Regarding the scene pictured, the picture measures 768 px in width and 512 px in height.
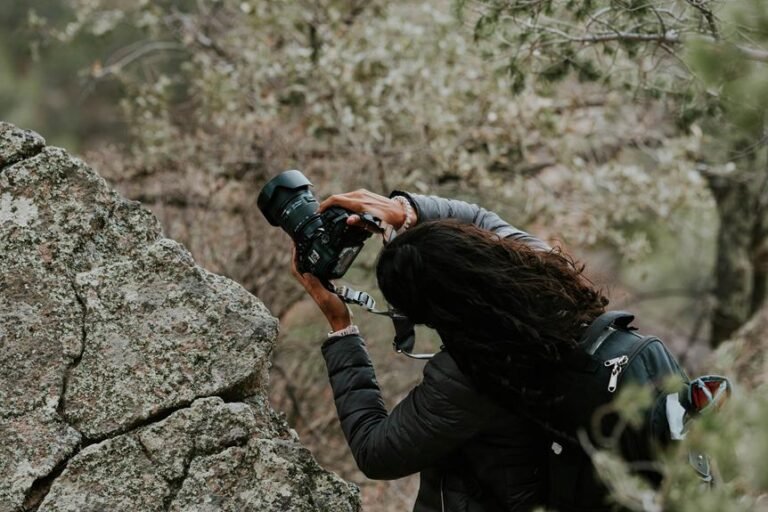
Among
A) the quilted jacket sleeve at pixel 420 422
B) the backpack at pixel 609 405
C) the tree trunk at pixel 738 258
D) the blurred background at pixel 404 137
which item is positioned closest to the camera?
the backpack at pixel 609 405

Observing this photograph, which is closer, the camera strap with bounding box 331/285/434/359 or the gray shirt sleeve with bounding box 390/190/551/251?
the camera strap with bounding box 331/285/434/359

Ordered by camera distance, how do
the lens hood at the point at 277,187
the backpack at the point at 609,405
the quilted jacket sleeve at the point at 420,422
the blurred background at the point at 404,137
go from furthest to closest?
the blurred background at the point at 404,137 < the lens hood at the point at 277,187 < the quilted jacket sleeve at the point at 420,422 < the backpack at the point at 609,405

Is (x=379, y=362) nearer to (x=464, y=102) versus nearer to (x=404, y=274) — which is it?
(x=464, y=102)

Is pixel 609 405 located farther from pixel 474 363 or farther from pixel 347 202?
pixel 347 202

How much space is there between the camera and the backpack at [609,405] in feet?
8.39

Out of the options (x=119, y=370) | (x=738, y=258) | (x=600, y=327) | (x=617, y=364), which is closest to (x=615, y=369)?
(x=617, y=364)

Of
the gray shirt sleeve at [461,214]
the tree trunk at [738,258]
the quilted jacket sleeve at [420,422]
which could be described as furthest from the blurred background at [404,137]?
the quilted jacket sleeve at [420,422]

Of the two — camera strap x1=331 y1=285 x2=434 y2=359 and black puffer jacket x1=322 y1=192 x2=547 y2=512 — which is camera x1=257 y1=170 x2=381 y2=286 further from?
black puffer jacket x1=322 y1=192 x2=547 y2=512

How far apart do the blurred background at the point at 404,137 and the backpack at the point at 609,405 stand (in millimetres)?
1803

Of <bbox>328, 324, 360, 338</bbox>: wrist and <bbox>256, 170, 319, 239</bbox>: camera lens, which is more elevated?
<bbox>256, 170, 319, 239</bbox>: camera lens

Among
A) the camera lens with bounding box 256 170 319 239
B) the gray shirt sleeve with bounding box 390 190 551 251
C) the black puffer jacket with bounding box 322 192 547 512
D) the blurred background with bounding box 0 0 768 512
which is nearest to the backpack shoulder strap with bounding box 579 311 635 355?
the black puffer jacket with bounding box 322 192 547 512

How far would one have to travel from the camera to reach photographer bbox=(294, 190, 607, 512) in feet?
9.05

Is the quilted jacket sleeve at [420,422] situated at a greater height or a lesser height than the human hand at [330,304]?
lesser

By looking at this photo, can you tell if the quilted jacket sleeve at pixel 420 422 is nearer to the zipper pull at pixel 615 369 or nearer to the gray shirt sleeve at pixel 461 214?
the zipper pull at pixel 615 369
